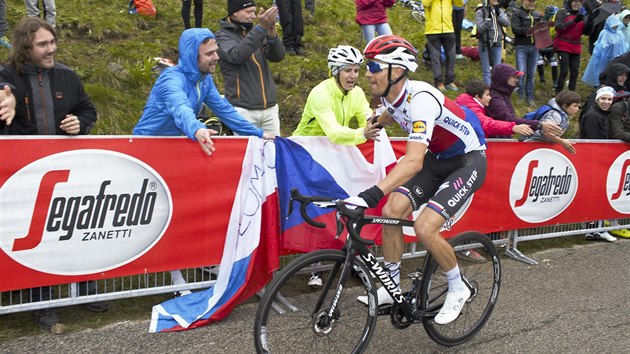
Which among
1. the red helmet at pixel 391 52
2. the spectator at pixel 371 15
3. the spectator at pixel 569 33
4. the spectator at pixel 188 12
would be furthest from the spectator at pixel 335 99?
the spectator at pixel 569 33

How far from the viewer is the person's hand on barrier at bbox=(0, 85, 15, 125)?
13.9ft

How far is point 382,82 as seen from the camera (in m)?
4.27

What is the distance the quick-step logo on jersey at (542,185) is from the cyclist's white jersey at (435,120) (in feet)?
8.17

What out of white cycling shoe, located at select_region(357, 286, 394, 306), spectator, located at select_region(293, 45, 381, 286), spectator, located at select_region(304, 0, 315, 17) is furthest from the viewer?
spectator, located at select_region(304, 0, 315, 17)

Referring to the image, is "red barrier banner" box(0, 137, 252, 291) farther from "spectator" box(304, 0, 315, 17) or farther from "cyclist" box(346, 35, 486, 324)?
"spectator" box(304, 0, 315, 17)

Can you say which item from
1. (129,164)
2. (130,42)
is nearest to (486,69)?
(130,42)

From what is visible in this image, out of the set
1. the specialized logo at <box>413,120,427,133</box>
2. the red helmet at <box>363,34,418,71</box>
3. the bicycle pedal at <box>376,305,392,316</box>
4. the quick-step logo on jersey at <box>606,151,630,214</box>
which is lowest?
the quick-step logo on jersey at <box>606,151,630,214</box>

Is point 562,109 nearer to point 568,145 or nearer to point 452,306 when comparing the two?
point 568,145

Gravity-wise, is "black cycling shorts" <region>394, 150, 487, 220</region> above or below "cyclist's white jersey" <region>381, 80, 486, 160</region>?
below

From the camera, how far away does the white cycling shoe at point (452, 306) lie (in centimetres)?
433

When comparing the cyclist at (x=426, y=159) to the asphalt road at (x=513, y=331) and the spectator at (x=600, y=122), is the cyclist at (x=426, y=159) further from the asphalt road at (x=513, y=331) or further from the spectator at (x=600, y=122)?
the spectator at (x=600, y=122)

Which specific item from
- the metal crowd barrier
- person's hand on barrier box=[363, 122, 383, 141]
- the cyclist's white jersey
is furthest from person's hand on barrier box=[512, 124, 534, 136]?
person's hand on barrier box=[363, 122, 383, 141]

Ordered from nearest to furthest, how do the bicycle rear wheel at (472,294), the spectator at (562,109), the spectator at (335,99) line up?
the bicycle rear wheel at (472,294)
the spectator at (335,99)
the spectator at (562,109)

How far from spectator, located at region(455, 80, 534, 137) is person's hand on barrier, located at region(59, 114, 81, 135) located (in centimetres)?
424
